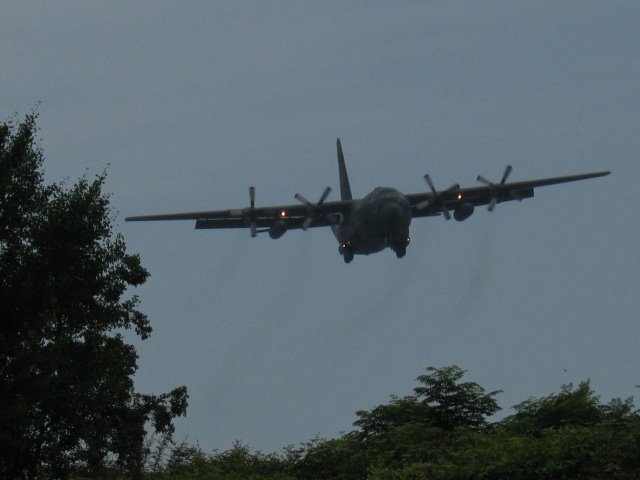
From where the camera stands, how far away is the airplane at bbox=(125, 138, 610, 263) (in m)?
47.2

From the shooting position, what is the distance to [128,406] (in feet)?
113

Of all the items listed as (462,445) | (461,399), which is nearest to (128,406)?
(461,399)

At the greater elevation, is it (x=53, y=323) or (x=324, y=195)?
(x=324, y=195)

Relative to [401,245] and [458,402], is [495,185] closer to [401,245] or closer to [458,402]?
[401,245]

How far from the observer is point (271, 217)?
50.5 m

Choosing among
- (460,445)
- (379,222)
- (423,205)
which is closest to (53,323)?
(460,445)

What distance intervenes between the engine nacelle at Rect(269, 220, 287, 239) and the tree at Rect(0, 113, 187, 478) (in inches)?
751

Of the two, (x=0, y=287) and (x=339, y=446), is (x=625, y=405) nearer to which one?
(x=339, y=446)

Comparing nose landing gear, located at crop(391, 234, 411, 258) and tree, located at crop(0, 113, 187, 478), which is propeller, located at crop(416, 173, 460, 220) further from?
tree, located at crop(0, 113, 187, 478)

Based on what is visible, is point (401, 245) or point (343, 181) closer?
point (401, 245)

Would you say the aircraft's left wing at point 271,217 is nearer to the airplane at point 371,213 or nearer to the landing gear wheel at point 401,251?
the airplane at point 371,213

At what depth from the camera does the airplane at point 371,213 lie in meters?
47.2

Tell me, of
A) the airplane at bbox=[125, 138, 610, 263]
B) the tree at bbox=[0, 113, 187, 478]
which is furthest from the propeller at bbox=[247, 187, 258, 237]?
the tree at bbox=[0, 113, 187, 478]

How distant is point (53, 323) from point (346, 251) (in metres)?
27.6
